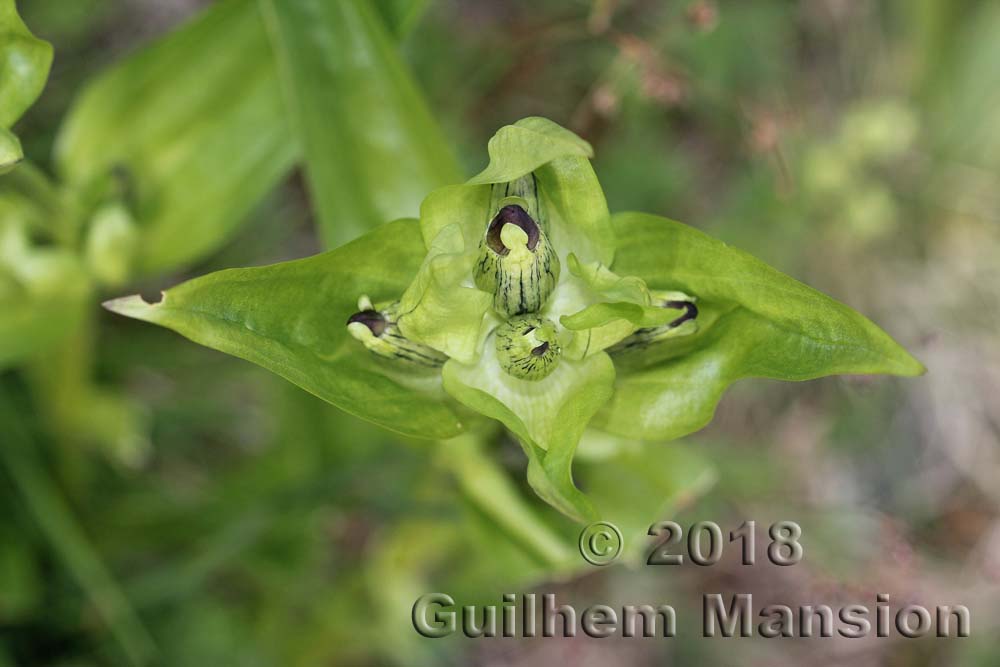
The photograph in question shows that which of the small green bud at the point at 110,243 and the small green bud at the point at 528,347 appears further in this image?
the small green bud at the point at 110,243

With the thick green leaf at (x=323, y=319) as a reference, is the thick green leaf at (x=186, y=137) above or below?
above

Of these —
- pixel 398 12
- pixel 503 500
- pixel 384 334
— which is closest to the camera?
pixel 384 334

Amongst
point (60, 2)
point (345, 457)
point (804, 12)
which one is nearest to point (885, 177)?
point (804, 12)

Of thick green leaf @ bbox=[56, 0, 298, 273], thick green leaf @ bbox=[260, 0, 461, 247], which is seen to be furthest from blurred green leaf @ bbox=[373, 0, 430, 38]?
thick green leaf @ bbox=[56, 0, 298, 273]

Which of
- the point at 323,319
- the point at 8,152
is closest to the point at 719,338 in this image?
the point at 323,319

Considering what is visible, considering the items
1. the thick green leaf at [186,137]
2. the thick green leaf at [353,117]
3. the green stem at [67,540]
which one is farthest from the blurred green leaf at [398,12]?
the green stem at [67,540]

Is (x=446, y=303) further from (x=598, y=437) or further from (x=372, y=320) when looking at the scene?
(x=598, y=437)

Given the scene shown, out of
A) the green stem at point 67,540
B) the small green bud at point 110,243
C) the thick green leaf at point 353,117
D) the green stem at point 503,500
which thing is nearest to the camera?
the thick green leaf at point 353,117

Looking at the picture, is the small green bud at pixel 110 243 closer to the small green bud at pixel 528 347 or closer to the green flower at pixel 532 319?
the green flower at pixel 532 319

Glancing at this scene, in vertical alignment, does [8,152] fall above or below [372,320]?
above
